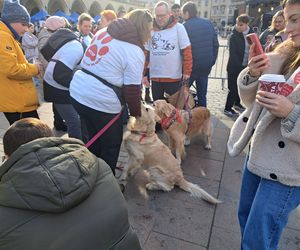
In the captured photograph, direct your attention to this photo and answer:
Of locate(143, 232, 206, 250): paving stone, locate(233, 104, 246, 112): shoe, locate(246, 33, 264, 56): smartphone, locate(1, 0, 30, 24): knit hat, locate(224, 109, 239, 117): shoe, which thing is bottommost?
locate(233, 104, 246, 112): shoe

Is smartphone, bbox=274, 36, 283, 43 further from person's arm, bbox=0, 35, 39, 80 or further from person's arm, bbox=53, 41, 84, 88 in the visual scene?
person's arm, bbox=0, 35, 39, 80

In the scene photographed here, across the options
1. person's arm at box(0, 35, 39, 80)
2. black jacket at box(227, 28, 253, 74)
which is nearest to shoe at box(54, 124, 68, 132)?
person's arm at box(0, 35, 39, 80)

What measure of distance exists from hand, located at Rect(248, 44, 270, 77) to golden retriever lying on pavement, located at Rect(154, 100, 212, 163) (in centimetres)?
230

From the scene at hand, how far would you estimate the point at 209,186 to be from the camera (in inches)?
144

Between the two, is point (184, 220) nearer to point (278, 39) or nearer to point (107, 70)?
point (107, 70)

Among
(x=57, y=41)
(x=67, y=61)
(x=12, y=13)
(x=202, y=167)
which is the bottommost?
(x=202, y=167)

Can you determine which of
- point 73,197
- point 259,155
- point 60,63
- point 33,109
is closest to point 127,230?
point 73,197

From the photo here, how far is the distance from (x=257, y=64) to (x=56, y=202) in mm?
1372

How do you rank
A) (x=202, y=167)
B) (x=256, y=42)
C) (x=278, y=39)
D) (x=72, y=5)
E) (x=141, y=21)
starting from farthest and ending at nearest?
(x=72, y=5) < (x=278, y=39) < (x=202, y=167) < (x=141, y=21) < (x=256, y=42)

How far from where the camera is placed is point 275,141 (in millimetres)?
1539

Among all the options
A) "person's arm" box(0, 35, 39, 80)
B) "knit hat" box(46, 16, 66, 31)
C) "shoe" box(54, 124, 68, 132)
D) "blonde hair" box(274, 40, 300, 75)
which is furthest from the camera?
"shoe" box(54, 124, 68, 132)

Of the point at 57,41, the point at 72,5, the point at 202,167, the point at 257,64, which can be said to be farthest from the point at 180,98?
the point at 72,5

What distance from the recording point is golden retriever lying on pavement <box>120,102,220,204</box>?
3.39m

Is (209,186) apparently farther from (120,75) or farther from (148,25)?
(148,25)
